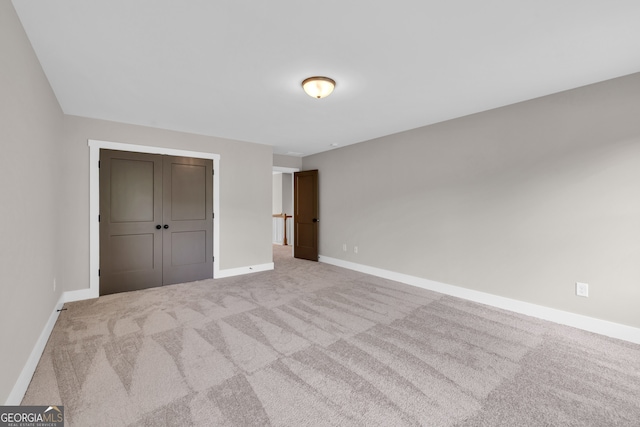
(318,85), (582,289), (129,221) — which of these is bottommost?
(582,289)

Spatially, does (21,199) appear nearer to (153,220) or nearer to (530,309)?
(153,220)

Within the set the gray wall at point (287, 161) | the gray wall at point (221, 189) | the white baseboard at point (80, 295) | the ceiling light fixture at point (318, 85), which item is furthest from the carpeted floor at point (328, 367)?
the gray wall at point (287, 161)

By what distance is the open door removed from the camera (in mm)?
6141

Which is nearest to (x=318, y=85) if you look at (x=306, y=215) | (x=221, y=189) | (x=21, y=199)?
(x=21, y=199)

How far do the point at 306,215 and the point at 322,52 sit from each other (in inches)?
173

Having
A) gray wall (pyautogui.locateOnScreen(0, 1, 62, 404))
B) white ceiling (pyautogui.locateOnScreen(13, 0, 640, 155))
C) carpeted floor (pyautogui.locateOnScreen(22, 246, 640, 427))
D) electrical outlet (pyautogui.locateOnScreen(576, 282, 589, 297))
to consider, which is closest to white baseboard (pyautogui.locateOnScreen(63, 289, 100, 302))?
carpeted floor (pyautogui.locateOnScreen(22, 246, 640, 427))

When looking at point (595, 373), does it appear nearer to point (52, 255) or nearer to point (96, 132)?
point (52, 255)

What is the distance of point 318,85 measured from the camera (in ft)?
8.57

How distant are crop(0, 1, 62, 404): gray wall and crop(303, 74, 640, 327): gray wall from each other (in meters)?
4.35

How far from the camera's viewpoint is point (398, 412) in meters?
1.65

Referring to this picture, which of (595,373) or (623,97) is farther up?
(623,97)

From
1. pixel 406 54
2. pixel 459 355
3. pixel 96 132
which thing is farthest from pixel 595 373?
pixel 96 132

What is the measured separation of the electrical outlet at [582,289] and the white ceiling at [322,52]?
207 centimetres

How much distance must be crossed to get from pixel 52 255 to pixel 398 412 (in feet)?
11.9
